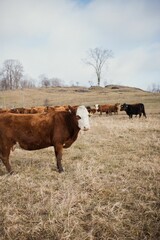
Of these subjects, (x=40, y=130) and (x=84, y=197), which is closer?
(x=84, y=197)

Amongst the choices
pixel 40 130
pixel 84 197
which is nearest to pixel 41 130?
pixel 40 130

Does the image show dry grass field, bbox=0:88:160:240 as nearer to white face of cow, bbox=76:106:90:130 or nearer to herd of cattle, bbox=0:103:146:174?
herd of cattle, bbox=0:103:146:174

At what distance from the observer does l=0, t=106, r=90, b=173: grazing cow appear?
705cm

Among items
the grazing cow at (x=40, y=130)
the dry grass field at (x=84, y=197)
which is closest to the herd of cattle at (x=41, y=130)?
the grazing cow at (x=40, y=130)

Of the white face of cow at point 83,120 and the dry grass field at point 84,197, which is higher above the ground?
the white face of cow at point 83,120

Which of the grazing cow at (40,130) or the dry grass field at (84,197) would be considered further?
the grazing cow at (40,130)

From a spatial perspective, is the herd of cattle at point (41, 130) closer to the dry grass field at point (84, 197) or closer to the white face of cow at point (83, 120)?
the white face of cow at point (83, 120)

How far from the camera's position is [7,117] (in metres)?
7.22

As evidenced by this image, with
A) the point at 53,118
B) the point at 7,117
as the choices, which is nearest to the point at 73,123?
the point at 53,118

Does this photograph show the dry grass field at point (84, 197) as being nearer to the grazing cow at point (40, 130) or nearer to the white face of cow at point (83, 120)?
the grazing cow at point (40, 130)

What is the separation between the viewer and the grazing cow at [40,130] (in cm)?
705

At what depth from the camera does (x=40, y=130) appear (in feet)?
23.5

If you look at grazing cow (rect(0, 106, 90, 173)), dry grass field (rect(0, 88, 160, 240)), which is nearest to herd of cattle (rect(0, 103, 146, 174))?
grazing cow (rect(0, 106, 90, 173))

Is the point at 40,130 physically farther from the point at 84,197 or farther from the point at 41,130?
the point at 84,197
